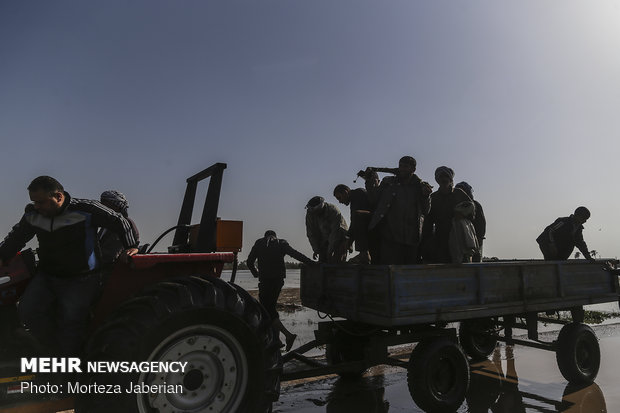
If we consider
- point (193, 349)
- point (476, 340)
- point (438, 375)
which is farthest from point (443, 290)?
point (476, 340)

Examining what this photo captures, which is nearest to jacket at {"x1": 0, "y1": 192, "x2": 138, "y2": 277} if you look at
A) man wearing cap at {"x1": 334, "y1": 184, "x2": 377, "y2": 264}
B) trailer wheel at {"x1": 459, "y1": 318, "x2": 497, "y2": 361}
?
man wearing cap at {"x1": 334, "y1": 184, "x2": 377, "y2": 264}

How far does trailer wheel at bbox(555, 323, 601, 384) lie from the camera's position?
4668 millimetres

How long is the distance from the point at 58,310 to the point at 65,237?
0.51 meters

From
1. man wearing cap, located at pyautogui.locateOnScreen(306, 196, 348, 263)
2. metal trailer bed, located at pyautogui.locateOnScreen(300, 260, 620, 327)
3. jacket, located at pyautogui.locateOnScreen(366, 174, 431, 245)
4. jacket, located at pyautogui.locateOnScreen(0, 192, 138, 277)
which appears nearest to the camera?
jacket, located at pyautogui.locateOnScreen(0, 192, 138, 277)

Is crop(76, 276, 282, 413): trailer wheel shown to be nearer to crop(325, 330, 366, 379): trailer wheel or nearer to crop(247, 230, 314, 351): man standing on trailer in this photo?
crop(325, 330, 366, 379): trailer wheel

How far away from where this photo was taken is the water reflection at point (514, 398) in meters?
3.99

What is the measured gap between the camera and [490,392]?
453 centimetres

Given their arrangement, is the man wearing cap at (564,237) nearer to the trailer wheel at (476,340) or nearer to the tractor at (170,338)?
the trailer wheel at (476,340)

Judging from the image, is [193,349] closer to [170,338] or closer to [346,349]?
[170,338]
